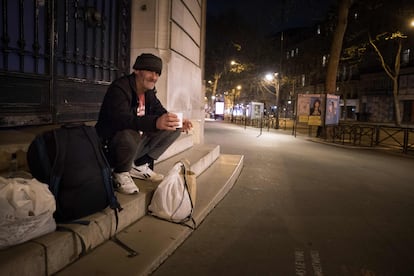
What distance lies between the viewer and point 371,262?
3.86 m

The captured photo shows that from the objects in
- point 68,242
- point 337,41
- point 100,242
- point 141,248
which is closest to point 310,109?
point 337,41

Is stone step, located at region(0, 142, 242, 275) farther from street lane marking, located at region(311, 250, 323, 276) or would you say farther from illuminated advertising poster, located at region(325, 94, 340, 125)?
illuminated advertising poster, located at region(325, 94, 340, 125)

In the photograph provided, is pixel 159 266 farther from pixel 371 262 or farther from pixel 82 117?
pixel 82 117

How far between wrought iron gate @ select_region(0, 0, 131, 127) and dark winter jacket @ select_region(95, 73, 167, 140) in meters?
1.58

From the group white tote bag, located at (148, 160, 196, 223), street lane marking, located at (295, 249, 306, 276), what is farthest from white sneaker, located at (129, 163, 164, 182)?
street lane marking, located at (295, 249, 306, 276)

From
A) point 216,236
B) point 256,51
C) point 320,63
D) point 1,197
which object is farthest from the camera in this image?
point 320,63

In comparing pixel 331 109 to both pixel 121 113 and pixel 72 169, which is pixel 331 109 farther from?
pixel 72 169

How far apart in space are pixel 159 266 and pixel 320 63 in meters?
53.7

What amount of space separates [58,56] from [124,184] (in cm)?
266

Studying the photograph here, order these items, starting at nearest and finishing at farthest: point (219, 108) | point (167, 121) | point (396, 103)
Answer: point (167, 121) → point (396, 103) → point (219, 108)

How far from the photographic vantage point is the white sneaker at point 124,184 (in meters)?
4.11

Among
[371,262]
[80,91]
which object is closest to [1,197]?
[371,262]

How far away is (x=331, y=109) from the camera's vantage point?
20.1 meters

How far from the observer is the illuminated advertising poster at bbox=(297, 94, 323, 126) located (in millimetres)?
19922
